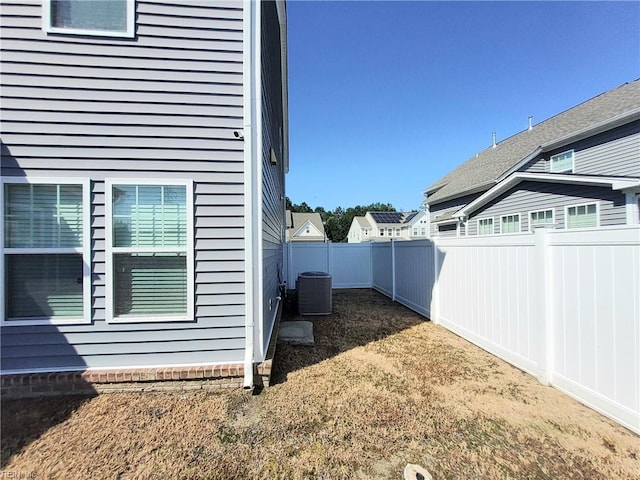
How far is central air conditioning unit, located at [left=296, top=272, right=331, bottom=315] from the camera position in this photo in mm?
6367

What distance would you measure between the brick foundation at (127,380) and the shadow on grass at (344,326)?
518 mm

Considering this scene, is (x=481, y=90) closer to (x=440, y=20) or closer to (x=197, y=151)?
(x=440, y=20)

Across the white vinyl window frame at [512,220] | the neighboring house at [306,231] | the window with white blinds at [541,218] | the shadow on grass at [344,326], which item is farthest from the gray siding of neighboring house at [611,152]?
the neighboring house at [306,231]

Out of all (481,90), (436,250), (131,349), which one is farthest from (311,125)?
(131,349)

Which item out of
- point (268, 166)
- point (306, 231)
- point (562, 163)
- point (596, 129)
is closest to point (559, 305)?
point (268, 166)

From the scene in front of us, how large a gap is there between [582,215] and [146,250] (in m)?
10.7

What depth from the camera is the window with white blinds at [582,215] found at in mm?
7531

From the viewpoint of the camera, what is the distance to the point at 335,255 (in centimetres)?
1045

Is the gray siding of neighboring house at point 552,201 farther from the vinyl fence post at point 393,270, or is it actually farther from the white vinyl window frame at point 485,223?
the vinyl fence post at point 393,270

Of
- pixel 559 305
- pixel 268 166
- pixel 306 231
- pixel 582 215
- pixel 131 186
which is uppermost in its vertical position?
pixel 306 231

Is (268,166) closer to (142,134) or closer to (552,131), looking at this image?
(142,134)

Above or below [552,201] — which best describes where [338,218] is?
above

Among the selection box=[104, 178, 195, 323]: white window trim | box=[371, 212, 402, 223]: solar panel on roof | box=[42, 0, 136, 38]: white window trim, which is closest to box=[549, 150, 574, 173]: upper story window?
box=[104, 178, 195, 323]: white window trim

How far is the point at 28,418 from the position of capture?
246 centimetres
